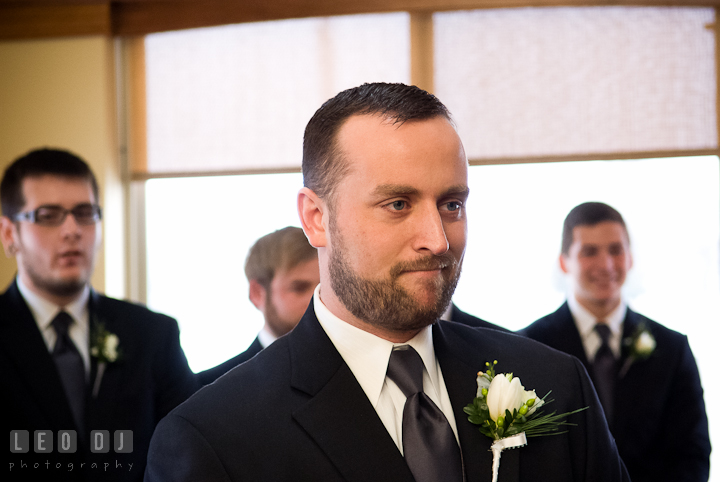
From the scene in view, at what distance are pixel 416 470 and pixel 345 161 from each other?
1.95ft

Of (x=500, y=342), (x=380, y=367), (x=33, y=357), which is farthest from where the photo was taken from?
(x=33, y=357)

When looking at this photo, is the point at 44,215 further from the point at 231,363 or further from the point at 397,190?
the point at 397,190

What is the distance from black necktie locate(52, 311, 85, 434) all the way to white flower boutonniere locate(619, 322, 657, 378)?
8.71 feet

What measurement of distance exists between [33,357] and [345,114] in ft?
7.31

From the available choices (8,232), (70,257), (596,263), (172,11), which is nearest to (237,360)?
(70,257)

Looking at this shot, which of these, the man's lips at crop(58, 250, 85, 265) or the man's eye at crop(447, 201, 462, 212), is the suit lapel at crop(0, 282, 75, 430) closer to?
the man's lips at crop(58, 250, 85, 265)

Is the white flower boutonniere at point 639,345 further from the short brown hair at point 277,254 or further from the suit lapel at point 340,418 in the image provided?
the suit lapel at point 340,418

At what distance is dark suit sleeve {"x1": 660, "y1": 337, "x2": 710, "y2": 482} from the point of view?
10.0 feet

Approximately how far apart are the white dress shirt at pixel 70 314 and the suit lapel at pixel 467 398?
211 cm

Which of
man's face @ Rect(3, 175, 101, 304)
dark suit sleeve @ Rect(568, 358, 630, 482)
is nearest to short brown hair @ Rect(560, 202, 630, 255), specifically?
dark suit sleeve @ Rect(568, 358, 630, 482)

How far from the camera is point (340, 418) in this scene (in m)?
1.22

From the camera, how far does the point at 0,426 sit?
8.91ft

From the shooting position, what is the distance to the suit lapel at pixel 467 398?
49.0 inches

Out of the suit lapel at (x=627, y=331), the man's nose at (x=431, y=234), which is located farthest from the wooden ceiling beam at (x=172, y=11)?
the man's nose at (x=431, y=234)
